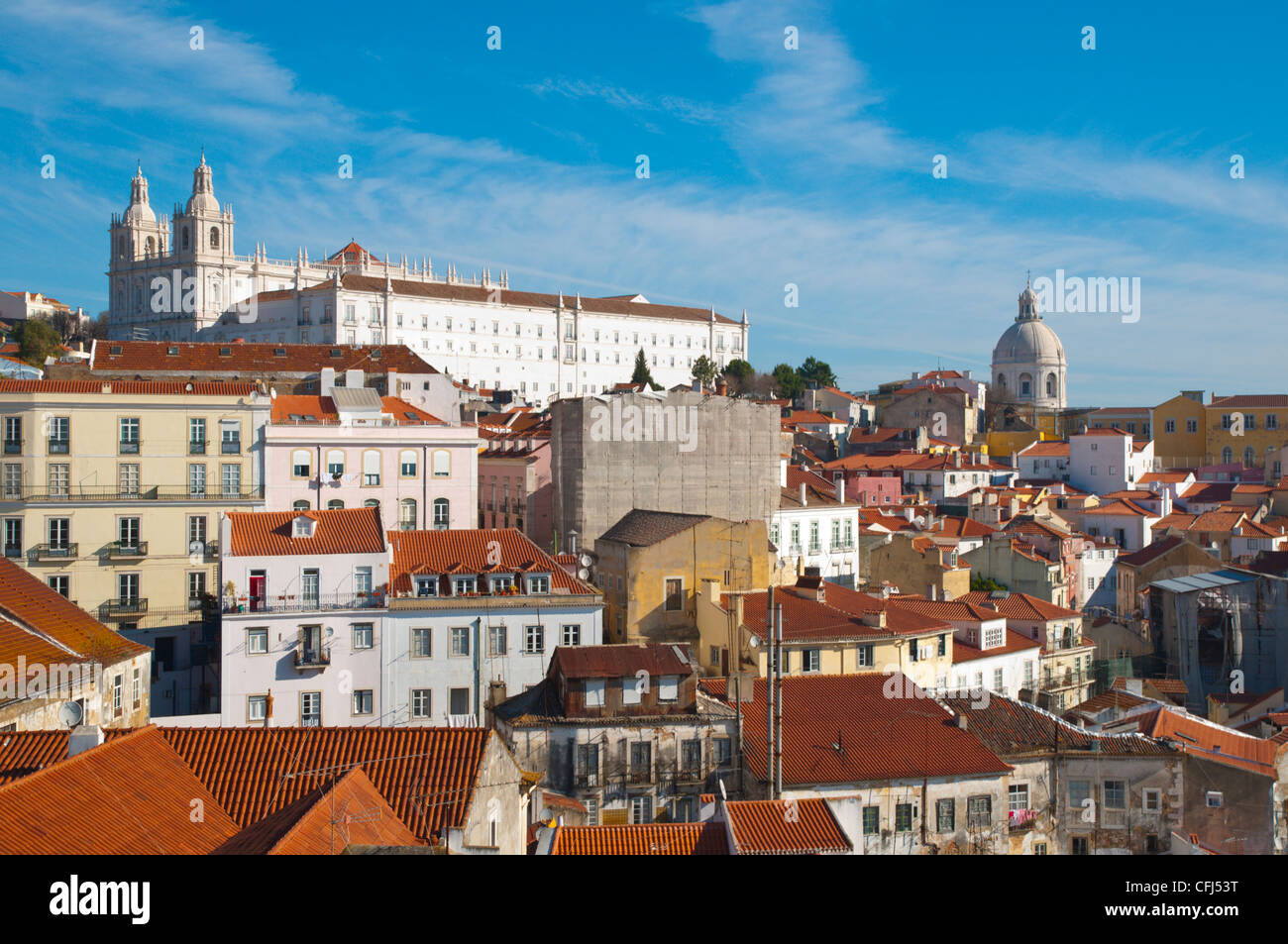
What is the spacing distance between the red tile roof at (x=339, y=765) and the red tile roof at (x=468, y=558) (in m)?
12.6

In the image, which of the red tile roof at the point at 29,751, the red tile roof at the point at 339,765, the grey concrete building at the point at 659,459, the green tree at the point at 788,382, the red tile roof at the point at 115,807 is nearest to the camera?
the red tile roof at the point at 115,807

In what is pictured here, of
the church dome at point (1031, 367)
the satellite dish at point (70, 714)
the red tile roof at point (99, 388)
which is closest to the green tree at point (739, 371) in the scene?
the church dome at point (1031, 367)

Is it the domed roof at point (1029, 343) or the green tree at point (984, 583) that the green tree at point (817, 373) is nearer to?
the domed roof at point (1029, 343)

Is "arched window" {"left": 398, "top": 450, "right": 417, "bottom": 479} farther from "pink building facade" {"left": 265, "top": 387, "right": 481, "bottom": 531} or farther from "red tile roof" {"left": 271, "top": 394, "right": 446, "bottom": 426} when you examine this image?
"red tile roof" {"left": 271, "top": 394, "right": 446, "bottom": 426}

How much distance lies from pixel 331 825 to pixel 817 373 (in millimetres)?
114244

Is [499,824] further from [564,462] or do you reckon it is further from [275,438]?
[564,462]

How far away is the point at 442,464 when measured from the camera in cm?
4006

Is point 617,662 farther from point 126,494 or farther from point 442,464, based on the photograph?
point 126,494

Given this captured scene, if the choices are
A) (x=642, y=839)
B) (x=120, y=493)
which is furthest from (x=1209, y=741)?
(x=120, y=493)

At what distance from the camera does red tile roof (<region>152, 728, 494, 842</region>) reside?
13297 mm

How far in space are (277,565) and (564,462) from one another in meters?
17.1

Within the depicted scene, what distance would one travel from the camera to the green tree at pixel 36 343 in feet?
283
